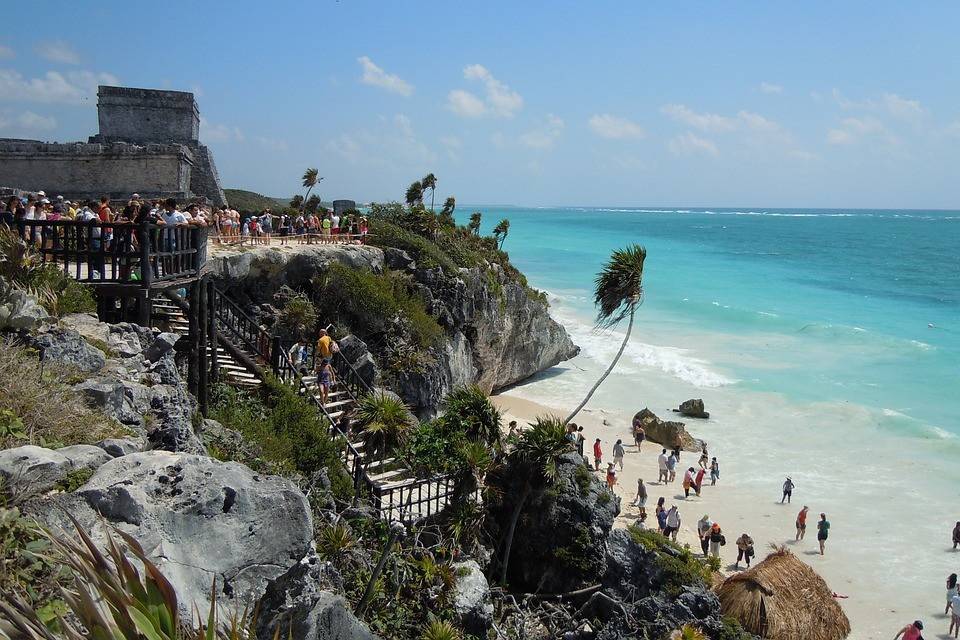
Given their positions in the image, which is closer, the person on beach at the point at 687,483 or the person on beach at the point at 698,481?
the person on beach at the point at 687,483

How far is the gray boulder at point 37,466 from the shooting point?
186 inches

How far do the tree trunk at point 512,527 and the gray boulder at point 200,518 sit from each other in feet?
24.9

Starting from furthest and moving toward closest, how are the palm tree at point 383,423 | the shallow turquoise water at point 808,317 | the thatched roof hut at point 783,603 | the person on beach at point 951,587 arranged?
1. the shallow turquoise water at point 808,317
2. the person on beach at point 951,587
3. the palm tree at point 383,423
4. the thatched roof hut at point 783,603

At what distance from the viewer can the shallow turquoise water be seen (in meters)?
35.1

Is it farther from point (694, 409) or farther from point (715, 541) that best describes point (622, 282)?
point (694, 409)

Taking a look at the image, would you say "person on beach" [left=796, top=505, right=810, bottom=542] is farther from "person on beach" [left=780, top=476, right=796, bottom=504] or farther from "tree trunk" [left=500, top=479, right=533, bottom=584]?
"tree trunk" [left=500, top=479, right=533, bottom=584]

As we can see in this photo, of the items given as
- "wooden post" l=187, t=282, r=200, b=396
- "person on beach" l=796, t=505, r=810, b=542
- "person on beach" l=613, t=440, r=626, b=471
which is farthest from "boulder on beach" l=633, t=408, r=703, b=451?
"wooden post" l=187, t=282, r=200, b=396

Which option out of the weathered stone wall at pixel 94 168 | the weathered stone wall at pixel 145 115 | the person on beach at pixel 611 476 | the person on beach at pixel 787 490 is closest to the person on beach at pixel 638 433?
the person on beach at pixel 611 476

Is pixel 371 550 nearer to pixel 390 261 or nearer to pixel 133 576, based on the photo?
pixel 133 576

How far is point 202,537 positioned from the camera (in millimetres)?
5074

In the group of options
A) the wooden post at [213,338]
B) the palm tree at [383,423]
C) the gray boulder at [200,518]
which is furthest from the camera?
the palm tree at [383,423]

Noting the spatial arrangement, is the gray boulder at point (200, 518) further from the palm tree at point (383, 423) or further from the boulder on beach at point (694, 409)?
the boulder on beach at point (694, 409)

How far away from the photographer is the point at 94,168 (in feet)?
73.6

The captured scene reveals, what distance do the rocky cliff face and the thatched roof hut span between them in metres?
9.99
